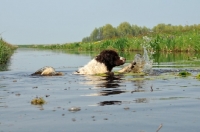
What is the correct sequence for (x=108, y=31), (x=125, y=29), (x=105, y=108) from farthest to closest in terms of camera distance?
(x=108, y=31) → (x=125, y=29) → (x=105, y=108)

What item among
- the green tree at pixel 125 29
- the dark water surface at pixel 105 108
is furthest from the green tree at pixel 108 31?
the dark water surface at pixel 105 108

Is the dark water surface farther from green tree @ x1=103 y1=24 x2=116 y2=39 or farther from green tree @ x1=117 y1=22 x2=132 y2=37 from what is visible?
green tree @ x1=103 y1=24 x2=116 y2=39

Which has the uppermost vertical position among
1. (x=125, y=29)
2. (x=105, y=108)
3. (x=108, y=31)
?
(x=125, y=29)

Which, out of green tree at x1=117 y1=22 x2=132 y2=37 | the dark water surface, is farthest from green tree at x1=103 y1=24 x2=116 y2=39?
the dark water surface

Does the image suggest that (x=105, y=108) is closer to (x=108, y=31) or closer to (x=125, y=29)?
(x=125, y=29)

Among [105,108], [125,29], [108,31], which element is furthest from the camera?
[108,31]

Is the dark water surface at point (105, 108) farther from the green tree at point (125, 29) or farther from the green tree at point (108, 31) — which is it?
the green tree at point (108, 31)

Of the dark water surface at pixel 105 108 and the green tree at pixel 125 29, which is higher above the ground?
the green tree at pixel 125 29

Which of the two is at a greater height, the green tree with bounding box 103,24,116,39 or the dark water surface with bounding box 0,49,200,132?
the green tree with bounding box 103,24,116,39

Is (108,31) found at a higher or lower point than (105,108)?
higher

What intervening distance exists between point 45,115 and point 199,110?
2362 mm

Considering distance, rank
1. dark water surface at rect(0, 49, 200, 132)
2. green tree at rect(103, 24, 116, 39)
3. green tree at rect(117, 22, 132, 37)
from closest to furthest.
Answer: dark water surface at rect(0, 49, 200, 132) → green tree at rect(117, 22, 132, 37) → green tree at rect(103, 24, 116, 39)

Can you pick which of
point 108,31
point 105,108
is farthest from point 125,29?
point 105,108

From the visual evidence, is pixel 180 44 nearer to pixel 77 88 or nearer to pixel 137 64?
pixel 137 64
